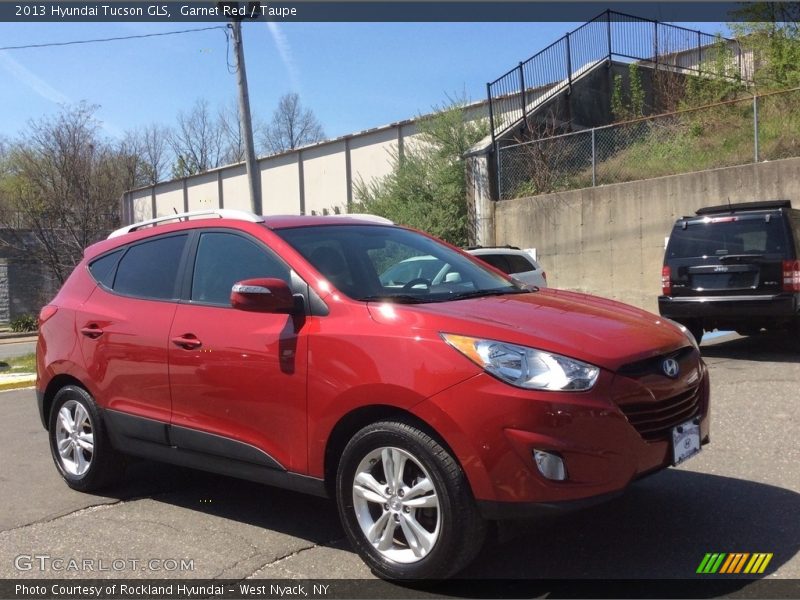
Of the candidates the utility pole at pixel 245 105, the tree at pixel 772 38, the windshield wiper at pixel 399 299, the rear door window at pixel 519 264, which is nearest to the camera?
the windshield wiper at pixel 399 299

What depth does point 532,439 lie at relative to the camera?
3.17 metres

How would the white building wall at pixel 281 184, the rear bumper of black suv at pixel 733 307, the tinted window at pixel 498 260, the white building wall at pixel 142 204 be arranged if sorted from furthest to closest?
the white building wall at pixel 142 204 → the white building wall at pixel 281 184 → the tinted window at pixel 498 260 → the rear bumper of black suv at pixel 733 307

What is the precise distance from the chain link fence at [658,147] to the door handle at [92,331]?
13.2 meters

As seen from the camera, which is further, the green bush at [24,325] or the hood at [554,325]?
the green bush at [24,325]

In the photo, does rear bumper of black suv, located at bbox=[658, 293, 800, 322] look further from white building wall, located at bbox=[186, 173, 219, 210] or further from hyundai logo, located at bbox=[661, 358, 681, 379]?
white building wall, located at bbox=[186, 173, 219, 210]

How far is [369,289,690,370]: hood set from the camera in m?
3.38

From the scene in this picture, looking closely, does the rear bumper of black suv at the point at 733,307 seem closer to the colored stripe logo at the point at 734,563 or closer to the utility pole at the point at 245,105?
A: the colored stripe logo at the point at 734,563

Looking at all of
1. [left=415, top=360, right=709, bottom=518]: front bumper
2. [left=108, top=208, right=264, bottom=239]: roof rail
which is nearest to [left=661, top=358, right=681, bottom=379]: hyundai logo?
[left=415, top=360, right=709, bottom=518]: front bumper

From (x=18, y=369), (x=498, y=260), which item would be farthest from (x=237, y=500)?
(x=18, y=369)

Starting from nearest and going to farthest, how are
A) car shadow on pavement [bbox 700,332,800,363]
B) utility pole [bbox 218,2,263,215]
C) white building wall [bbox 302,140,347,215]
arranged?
car shadow on pavement [bbox 700,332,800,363] → utility pole [bbox 218,2,263,215] → white building wall [bbox 302,140,347,215]

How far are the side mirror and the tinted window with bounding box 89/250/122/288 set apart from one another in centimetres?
172

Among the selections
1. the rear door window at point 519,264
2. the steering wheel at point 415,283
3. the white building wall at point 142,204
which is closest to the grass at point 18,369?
the rear door window at point 519,264

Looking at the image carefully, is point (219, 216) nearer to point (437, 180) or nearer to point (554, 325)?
point (554, 325)

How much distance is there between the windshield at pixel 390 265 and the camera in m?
4.09
